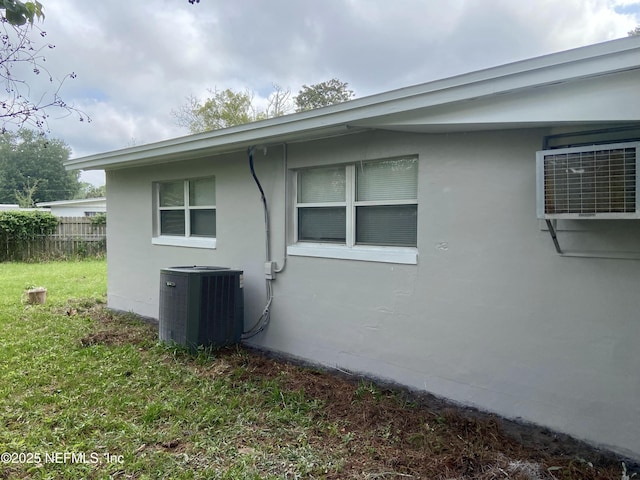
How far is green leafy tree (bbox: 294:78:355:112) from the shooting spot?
25234mm

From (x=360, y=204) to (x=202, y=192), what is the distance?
9.29 ft

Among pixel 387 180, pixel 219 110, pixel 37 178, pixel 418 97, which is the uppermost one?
pixel 219 110

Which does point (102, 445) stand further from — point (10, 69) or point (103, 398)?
point (10, 69)

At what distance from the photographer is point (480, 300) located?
3408 mm

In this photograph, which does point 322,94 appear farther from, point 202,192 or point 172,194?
point 202,192

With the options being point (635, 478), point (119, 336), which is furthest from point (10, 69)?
point (635, 478)

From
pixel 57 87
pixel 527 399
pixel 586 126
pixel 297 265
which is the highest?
pixel 57 87

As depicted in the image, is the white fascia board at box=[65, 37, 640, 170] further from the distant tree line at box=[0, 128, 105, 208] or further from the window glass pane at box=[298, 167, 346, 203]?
the distant tree line at box=[0, 128, 105, 208]

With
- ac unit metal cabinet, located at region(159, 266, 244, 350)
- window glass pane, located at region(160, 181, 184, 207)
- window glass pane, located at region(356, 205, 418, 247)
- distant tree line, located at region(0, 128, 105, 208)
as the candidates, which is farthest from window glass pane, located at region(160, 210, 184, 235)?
distant tree line, located at region(0, 128, 105, 208)

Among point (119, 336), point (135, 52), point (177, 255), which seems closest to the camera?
point (119, 336)

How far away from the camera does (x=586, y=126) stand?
2.80 metres

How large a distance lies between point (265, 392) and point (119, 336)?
2824 millimetres

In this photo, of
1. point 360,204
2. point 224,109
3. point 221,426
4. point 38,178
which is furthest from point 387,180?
point 38,178

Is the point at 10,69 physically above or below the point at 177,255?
above
